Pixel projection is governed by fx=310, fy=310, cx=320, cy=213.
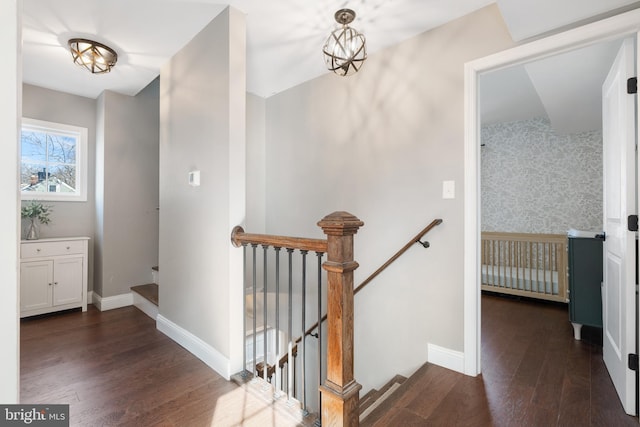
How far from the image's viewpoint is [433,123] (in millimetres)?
2215

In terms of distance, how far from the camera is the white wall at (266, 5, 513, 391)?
210 cm

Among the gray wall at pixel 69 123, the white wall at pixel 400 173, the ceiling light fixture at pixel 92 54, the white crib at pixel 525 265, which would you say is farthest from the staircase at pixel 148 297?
the white crib at pixel 525 265

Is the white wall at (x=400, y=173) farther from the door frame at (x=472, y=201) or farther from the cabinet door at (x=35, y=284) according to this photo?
the cabinet door at (x=35, y=284)

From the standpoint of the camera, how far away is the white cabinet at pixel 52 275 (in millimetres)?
3000

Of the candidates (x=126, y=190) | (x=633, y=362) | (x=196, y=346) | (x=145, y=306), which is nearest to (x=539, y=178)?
(x=633, y=362)

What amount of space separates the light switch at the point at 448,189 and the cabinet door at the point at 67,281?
12.1 feet

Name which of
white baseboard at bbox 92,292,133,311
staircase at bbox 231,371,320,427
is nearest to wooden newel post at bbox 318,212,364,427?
staircase at bbox 231,371,320,427

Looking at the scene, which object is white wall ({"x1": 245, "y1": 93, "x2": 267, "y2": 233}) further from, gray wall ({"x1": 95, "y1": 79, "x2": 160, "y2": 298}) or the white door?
the white door

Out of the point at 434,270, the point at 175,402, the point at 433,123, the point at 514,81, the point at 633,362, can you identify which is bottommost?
the point at 175,402

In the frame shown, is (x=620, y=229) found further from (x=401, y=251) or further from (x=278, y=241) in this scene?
(x=278, y=241)

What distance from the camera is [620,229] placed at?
1732mm
